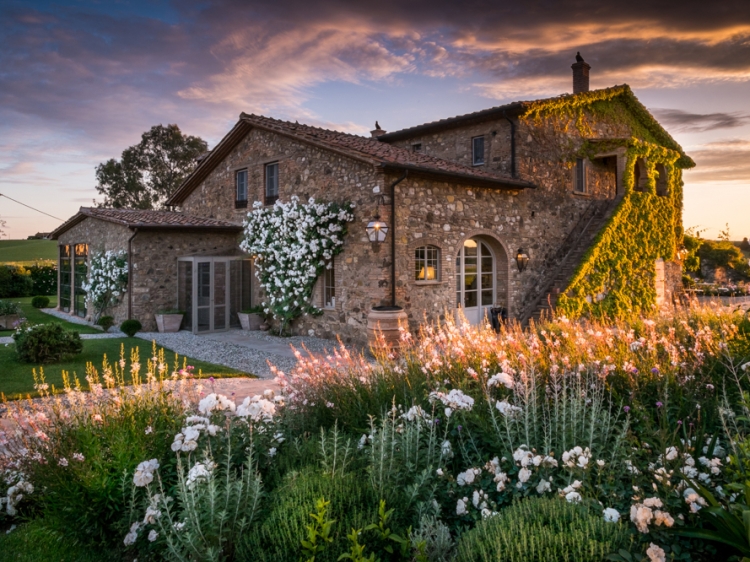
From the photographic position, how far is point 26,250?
44.6 metres

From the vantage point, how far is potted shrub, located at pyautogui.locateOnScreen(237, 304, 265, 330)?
569 inches

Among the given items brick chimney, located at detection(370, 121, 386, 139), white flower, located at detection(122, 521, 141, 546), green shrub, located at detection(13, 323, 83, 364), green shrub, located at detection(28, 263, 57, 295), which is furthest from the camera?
green shrub, located at detection(28, 263, 57, 295)

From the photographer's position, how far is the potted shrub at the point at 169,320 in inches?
557

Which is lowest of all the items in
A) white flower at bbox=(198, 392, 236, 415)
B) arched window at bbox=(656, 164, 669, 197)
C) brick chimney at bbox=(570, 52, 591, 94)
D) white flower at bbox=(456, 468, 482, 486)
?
white flower at bbox=(456, 468, 482, 486)

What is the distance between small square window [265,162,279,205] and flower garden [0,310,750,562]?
10.1m

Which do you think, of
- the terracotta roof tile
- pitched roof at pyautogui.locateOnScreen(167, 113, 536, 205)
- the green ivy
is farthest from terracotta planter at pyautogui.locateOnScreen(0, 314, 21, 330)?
the green ivy

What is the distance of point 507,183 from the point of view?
1305 centimetres

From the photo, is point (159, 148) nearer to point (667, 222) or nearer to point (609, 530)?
point (667, 222)

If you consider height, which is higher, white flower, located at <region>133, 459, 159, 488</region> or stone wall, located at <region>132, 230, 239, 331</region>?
stone wall, located at <region>132, 230, 239, 331</region>

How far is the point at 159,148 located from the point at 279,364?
92.8 ft

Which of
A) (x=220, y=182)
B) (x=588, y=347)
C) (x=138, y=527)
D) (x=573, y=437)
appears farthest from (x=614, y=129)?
(x=138, y=527)

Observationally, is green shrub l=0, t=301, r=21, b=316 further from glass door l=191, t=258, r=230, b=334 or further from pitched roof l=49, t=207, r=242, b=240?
glass door l=191, t=258, r=230, b=334

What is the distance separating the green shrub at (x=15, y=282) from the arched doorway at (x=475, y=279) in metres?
23.0

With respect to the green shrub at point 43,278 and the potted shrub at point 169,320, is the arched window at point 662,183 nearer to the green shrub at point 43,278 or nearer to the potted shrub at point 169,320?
the potted shrub at point 169,320
